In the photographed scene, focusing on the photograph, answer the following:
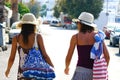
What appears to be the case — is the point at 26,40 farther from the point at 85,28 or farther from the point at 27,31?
the point at 85,28

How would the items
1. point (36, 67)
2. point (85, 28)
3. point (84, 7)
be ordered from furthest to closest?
point (84, 7) < point (85, 28) < point (36, 67)

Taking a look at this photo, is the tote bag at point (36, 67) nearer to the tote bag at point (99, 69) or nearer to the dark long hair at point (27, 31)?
the dark long hair at point (27, 31)

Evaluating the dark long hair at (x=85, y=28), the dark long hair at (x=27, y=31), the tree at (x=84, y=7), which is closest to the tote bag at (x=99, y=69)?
the dark long hair at (x=85, y=28)

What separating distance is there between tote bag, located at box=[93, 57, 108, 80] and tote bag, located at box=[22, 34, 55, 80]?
1.96ft

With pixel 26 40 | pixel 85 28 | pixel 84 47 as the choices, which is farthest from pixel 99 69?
pixel 26 40

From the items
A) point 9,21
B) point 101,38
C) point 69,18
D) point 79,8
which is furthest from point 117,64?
point 69,18

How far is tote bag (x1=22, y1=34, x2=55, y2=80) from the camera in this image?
6098mm

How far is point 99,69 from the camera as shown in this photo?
6160 millimetres

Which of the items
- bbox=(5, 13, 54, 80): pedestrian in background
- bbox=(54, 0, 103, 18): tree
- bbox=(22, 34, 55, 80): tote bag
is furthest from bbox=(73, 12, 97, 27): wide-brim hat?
bbox=(54, 0, 103, 18): tree

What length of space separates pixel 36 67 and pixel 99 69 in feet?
2.94

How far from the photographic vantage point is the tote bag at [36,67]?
6098 millimetres

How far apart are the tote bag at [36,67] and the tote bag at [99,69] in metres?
0.60

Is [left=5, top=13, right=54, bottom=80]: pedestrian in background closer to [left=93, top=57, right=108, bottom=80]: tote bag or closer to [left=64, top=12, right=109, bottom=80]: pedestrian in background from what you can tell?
[left=64, top=12, right=109, bottom=80]: pedestrian in background

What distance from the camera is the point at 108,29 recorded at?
129 ft
